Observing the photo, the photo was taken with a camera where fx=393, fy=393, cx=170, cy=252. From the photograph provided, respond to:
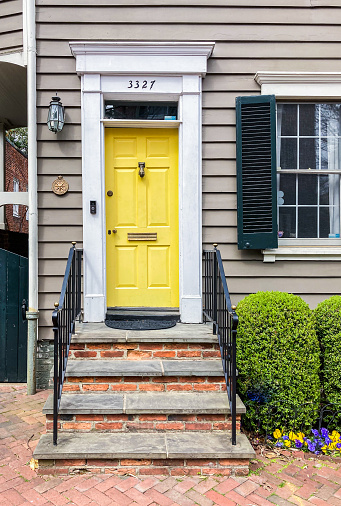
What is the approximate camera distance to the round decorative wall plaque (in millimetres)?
4137

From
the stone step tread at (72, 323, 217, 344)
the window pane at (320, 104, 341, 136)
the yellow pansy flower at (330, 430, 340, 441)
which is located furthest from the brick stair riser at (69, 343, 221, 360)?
the window pane at (320, 104, 341, 136)

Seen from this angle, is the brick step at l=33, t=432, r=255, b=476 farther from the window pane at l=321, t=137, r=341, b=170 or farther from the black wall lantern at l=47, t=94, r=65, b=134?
the window pane at l=321, t=137, r=341, b=170

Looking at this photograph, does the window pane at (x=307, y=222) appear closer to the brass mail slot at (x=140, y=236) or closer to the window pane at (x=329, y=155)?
the window pane at (x=329, y=155)

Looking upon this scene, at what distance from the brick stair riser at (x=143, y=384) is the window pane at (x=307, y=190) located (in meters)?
2.21

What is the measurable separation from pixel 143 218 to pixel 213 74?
1705mm

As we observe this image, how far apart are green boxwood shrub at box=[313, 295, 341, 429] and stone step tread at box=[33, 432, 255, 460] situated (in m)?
0.92

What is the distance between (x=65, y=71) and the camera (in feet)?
13.5

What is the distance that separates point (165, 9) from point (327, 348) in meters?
3.74

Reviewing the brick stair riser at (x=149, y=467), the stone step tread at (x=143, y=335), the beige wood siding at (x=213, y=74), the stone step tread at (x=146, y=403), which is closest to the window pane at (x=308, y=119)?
the beige wood siding at (x=213, y=74)

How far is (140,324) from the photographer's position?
390 cm

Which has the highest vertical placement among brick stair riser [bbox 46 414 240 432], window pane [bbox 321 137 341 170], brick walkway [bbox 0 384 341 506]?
window pane [bbox 321 137 341 170]

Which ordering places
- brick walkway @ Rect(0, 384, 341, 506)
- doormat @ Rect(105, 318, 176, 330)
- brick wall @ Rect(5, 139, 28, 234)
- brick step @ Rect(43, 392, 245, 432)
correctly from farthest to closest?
brick wall @ Rect(5, 139, 28, 234), doormat @ Rect(105, 318, 176, 330), brick step @ Rect(43, 392, 245, 432), brick walkway @ Rect(0, 384, 341, 506)

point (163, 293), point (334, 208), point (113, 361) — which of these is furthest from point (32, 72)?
point (334, 208)

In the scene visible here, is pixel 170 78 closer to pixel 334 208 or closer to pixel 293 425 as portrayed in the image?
pixel 334 208
